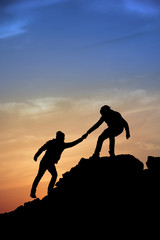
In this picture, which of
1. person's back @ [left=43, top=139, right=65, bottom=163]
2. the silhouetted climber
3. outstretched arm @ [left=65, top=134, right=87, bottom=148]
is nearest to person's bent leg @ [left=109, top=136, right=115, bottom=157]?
outstretched arm @ [left=65, top=134, right=87, bottom=148]

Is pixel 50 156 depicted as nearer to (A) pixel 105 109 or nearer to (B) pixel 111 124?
(B) pixel 111 124

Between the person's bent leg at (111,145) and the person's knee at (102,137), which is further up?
the person's knee at (102,137)

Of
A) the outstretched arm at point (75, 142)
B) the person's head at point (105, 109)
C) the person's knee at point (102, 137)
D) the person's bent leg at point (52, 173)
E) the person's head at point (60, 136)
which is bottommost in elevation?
the person's bent leg at point (52, 173)

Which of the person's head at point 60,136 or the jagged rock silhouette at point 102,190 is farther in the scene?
the person's head at point 60,136

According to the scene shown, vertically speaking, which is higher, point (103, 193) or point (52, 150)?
point (52, 150)

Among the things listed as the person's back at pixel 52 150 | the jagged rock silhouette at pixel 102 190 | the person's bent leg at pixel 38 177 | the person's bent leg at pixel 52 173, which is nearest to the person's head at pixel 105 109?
the jagged rock silhouette at pixel 102 190

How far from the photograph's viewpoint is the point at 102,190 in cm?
2005

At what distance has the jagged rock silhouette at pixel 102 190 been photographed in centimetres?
1945

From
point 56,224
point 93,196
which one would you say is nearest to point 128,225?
point 93,196

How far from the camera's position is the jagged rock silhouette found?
1945cm

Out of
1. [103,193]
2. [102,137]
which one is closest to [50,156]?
[102,137]

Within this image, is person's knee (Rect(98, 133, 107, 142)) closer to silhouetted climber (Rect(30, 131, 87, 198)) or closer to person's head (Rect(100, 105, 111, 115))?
person's head (Rect(100, 105, 111, 115))

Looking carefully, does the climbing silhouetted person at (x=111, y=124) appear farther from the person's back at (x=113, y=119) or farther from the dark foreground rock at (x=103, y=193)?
the dark foreground rock at (x=103, y=193)

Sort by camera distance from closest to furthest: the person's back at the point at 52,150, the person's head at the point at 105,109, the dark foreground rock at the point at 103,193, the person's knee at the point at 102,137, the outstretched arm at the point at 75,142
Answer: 1. the dark foreground rock at the point at 103,193
2. the person's head at the point at 105,109
3. the person's knee at the point at 102,137
4. the person's back at the point at 52,150
5. the outstretched arm at the point at 75,142
